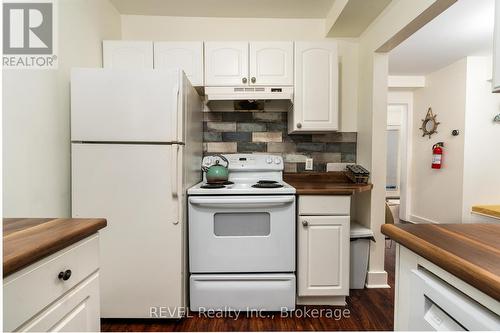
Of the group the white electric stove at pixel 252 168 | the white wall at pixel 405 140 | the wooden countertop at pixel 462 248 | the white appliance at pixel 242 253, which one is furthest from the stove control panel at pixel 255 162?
the white wall at pixel 405 140

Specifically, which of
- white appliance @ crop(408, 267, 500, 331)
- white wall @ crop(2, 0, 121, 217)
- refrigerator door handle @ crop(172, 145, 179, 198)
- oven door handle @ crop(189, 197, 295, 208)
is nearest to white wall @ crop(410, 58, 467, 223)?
oven door handle @ crop(189, 197, 295, 208)

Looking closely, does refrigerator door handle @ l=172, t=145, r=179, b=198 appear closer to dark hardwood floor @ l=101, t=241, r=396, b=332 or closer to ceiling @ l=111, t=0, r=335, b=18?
dark hardwood floor @ l=101, t=241, r=396, b=332

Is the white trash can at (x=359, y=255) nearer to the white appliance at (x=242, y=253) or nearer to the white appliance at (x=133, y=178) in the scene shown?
the white appliance at (x=242, y=253)

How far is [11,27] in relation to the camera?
4.38 feet

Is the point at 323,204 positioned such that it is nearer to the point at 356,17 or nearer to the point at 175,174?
the point at 175,174

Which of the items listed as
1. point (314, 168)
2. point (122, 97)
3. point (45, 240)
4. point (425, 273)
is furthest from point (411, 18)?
point (45, 240)

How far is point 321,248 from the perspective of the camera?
5.91ft

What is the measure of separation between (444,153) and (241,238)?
3574mm

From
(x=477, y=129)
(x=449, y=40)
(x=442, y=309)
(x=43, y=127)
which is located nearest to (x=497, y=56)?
(x=442, y=309)

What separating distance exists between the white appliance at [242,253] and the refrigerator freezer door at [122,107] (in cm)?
52

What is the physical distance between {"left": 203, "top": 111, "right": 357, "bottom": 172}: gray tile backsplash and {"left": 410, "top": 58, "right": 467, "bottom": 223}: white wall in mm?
2209

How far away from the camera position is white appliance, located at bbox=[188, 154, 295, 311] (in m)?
1.76

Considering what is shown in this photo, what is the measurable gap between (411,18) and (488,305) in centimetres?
178

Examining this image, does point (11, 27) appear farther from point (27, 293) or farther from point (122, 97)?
point (27, 293)
